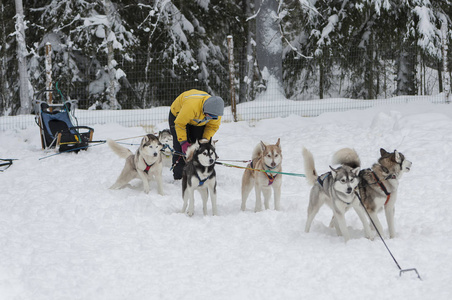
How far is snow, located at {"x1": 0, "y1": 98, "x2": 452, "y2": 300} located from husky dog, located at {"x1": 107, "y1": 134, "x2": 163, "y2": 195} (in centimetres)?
16

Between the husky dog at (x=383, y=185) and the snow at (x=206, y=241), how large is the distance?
27 cm

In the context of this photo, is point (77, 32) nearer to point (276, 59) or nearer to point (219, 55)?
point (219, 55)

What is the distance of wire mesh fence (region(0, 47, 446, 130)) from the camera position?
1143 cm

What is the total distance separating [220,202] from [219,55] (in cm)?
1123

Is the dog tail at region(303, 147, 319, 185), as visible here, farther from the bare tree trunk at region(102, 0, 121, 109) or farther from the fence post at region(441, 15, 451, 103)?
the bare tree trunk at region(102, 0, 121, 109)

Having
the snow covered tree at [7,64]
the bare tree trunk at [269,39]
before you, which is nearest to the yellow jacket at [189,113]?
the bare tree trunk at [269,39]

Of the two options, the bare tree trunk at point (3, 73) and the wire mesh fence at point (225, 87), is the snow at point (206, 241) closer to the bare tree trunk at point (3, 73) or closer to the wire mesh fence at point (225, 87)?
the wire mesh fence at point (225, 87)

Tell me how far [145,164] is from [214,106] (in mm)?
1182

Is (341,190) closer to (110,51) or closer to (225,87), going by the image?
(110,51)

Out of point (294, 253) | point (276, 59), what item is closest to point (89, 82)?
point (276, 59)

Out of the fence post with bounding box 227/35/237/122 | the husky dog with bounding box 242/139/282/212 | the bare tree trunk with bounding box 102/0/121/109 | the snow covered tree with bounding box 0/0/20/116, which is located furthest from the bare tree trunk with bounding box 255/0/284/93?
the husky dog with bounding box 242/139/282/212

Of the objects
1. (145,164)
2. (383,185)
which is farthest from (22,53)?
(383,185)

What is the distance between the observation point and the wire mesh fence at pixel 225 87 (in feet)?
37.5

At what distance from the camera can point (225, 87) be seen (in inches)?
659
